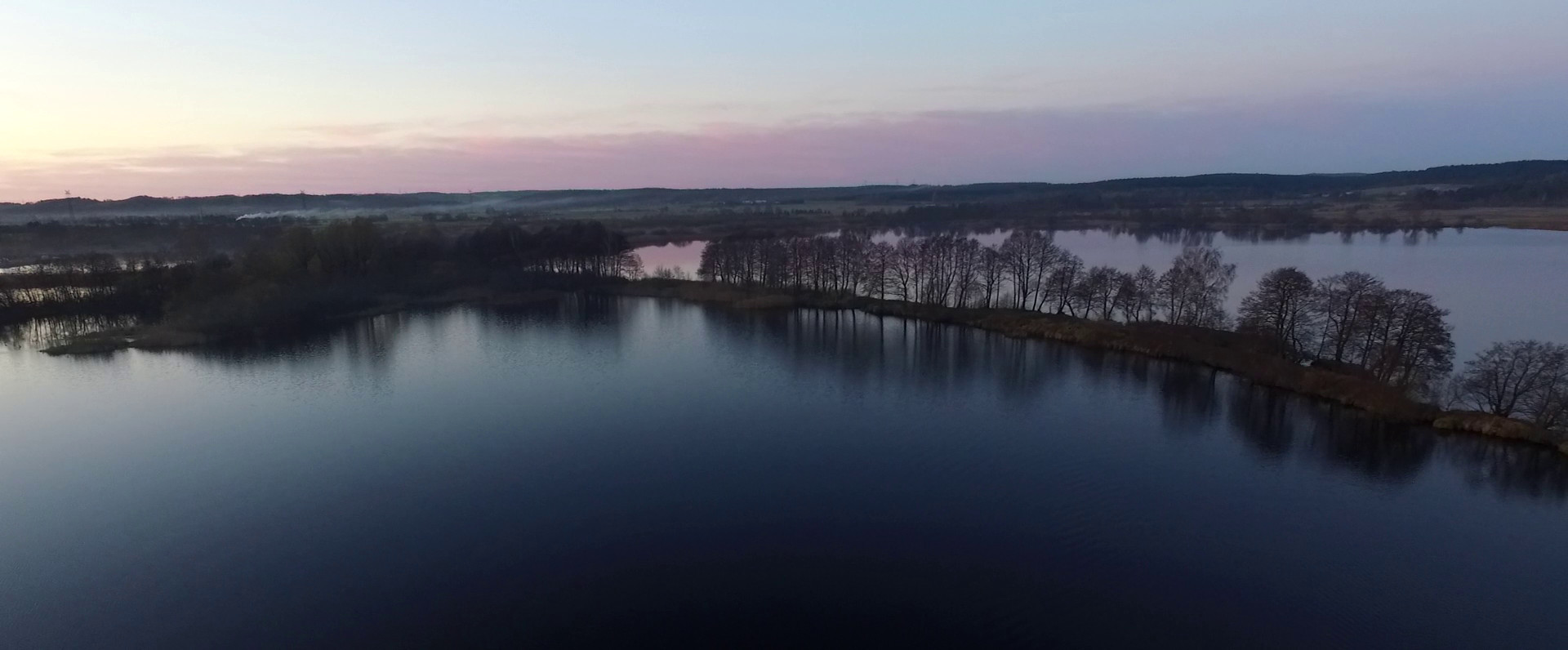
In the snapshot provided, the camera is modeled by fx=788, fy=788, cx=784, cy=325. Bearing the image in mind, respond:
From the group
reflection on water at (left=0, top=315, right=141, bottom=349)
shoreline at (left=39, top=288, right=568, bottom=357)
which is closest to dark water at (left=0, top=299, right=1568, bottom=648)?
shoreline at (left=39, top=288, right=568, bottom=357)

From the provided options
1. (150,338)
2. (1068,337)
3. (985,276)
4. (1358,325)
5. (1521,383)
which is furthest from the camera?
(985,276)

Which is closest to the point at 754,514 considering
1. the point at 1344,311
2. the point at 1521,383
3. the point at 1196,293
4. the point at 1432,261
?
the point at 1521,383

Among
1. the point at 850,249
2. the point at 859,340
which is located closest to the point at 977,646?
the point at 859,340

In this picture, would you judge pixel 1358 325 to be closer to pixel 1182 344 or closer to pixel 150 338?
pixel 1182 344

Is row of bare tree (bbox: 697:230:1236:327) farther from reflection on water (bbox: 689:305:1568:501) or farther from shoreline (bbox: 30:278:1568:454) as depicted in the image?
reflection on water (bbox: 689:305:1568:501)

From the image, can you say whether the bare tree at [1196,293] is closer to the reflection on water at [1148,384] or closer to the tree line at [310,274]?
the reflection on water at [1148,384]

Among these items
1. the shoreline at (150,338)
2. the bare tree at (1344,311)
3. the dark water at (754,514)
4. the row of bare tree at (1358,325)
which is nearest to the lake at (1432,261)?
the row of bare tree at (1358,325)

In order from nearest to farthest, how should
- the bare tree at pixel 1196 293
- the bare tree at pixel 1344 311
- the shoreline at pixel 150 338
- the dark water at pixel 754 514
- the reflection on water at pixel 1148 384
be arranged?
the dark water at pixel 754 514
the reflection on water at pixel 1148 384
the bare tree at pixel 1344 311
the bare tree at pixel 1196 293
the shoreline at pixel 150 338

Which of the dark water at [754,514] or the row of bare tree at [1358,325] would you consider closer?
the dark water at [754,514]
